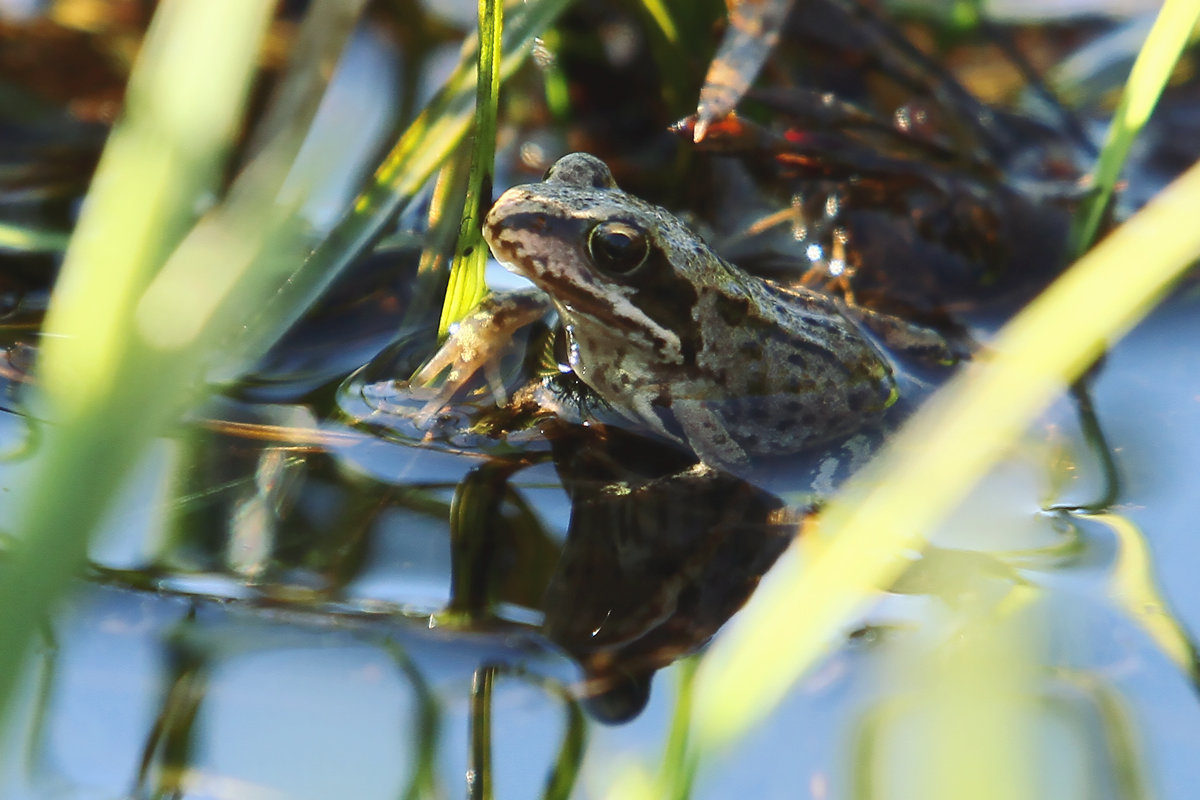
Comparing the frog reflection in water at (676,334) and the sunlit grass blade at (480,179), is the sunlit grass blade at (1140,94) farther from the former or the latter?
the sunlit grass blade at (480,179)

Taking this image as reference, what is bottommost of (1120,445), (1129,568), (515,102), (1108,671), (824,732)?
(824,732)

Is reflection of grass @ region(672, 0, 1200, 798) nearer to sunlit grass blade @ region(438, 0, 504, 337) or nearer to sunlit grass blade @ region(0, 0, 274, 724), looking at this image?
sunlit grass blade @ region(0, 0, 274, 724)

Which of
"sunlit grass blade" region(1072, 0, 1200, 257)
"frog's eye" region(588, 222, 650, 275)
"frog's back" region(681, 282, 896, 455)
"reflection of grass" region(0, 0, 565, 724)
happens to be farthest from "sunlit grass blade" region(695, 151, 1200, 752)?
"sunlit grass blade" region(1072, 0, 1200, 257)

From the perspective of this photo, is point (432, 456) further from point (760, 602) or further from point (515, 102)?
point (515, 102)

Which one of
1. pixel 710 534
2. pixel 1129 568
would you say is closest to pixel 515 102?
pixel 710 534

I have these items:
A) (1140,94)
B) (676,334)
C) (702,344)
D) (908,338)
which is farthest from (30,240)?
(1140,94)

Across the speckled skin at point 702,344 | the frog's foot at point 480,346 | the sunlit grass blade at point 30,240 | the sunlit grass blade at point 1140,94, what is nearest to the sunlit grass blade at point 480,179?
the frog's foot at point 480,346
